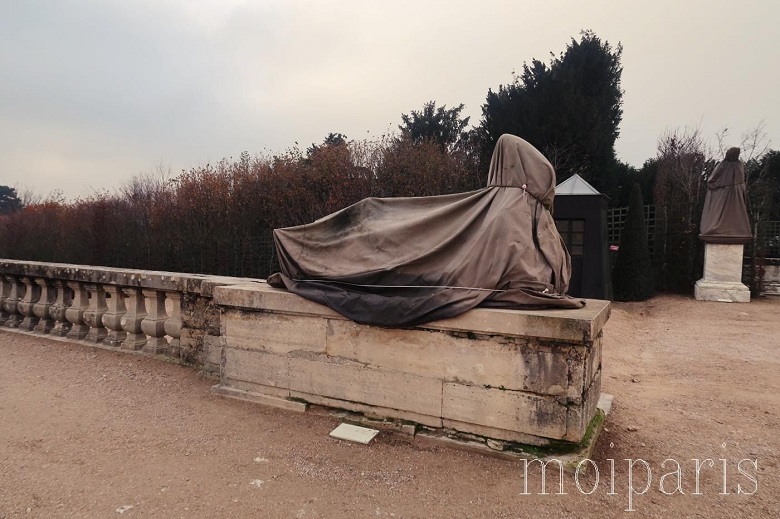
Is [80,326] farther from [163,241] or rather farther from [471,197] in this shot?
[163,241]

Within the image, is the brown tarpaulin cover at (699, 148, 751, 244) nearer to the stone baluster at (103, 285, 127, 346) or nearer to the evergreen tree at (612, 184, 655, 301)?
the evergreen tree at (612, 184, 655, 301)

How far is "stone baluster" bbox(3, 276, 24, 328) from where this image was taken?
Result: 22.4 feet

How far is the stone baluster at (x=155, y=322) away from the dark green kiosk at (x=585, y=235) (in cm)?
1010

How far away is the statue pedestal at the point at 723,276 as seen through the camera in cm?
1305

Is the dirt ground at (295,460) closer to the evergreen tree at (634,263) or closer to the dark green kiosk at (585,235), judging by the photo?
the dark green kiosk at (585,235)

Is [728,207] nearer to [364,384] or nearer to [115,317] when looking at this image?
[364,384]

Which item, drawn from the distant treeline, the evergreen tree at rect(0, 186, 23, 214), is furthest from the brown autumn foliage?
the evergreen tree at rect(0, 186, 23, 214)

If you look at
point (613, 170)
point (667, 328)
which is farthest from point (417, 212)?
point (613, 170)

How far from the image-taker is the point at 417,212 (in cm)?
413

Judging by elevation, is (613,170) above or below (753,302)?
above

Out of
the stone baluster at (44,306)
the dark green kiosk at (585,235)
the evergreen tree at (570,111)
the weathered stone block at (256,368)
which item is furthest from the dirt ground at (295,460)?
the evergreen tree at (570,111)

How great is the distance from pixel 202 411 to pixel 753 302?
48.9ft

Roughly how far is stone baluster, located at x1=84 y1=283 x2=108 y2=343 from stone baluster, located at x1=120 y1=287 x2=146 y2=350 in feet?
1.64

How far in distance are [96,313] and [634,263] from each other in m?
13.6
